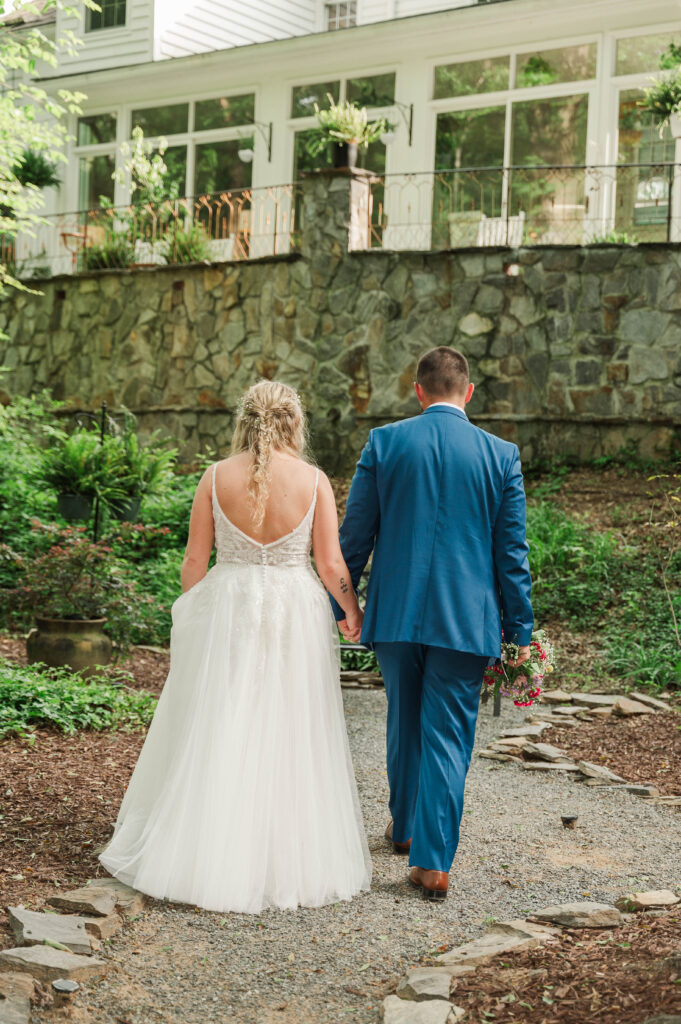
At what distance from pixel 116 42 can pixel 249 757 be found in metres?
18.1

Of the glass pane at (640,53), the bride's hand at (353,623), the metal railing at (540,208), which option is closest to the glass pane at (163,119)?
the metal railing at (540,208)

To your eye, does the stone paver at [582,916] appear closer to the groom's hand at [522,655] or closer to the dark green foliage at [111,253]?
the groom's hand at [522,655]

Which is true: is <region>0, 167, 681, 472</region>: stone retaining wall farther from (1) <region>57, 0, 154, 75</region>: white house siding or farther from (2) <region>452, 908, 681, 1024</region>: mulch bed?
(2) <region>452, 908, 681, 1024</region>: mulch bed

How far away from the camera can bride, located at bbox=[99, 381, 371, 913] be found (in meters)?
3.90

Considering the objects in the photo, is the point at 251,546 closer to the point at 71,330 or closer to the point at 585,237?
the point at 585,237

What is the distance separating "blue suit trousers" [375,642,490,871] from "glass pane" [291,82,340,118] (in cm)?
1501

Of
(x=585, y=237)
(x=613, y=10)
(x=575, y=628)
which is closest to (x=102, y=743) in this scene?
(x=575, y=628)

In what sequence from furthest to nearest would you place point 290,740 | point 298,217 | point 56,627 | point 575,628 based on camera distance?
point 298,217 < point 575,628 < point 56,627 < point 290,740

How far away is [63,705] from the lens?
21.6 feet

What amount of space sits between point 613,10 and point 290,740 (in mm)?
13706

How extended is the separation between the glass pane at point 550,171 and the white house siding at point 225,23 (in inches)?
249

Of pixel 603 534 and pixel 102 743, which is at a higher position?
pixel 603 534

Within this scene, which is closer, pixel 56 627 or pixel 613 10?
pixel 56 627

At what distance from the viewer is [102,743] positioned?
6172 mm
